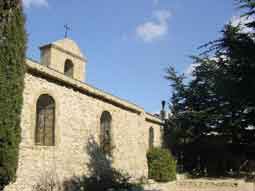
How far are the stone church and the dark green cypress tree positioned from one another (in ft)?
6.36

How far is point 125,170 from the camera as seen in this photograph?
15.3m

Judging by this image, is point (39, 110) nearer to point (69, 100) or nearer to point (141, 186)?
point (69, 100)

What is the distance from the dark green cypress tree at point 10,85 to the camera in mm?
7417

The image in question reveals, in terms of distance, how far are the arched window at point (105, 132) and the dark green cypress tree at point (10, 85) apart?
6.48 meters

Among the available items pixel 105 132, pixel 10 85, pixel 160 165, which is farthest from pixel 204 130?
pixel 10 85

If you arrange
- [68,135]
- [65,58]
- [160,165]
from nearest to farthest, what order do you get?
[68,135] → [65,58] → [160,165]

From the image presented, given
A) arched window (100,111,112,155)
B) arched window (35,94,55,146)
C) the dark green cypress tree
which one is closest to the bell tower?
arched window (100,111,112,155)

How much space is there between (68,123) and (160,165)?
718 centimetres

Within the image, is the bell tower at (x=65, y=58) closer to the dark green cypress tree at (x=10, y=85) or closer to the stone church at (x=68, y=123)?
the stone church at (x=68, y=123)

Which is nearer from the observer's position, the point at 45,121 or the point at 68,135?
the point at 45,121

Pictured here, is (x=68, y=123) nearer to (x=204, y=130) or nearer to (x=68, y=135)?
(x=68, y=135)

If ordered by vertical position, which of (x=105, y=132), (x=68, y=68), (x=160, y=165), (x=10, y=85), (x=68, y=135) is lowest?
(x=160, y=165)

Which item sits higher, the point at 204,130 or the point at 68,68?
the point at 68,68

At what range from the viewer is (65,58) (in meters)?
16.4
